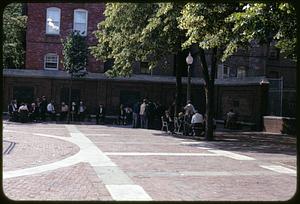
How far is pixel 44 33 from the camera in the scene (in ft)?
136

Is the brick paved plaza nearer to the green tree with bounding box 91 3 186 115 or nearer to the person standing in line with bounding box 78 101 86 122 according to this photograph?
the green tree with bounding box 91 3 186 115

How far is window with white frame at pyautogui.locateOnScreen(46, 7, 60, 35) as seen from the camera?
137 feet

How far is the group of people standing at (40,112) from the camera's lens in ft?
108

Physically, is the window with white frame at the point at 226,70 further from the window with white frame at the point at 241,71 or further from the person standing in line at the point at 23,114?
the person standing in line at the point at 23,114

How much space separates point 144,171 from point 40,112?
2398 cm

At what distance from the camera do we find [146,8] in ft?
86.0

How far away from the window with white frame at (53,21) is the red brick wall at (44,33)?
0.25 m

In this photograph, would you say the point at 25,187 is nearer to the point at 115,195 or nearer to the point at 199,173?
the point at 115,195

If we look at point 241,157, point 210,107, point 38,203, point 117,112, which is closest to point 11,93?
point 117,112

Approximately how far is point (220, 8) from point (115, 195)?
9.79 m

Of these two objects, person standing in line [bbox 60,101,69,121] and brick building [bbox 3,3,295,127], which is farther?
brick building [bbox 3,3,295,127]

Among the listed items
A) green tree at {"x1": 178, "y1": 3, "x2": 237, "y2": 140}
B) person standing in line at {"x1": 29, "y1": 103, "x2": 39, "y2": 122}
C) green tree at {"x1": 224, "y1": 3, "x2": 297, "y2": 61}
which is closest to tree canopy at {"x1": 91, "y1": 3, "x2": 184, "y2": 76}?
green tree at {"x1": 178, "y1": 3, "x2": 237, "y2": 140}

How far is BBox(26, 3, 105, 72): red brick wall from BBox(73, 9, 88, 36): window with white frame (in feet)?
0.94

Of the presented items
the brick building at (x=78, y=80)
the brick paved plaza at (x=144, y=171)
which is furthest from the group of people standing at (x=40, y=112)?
the brick paved plaza at (x=144, y=171)
